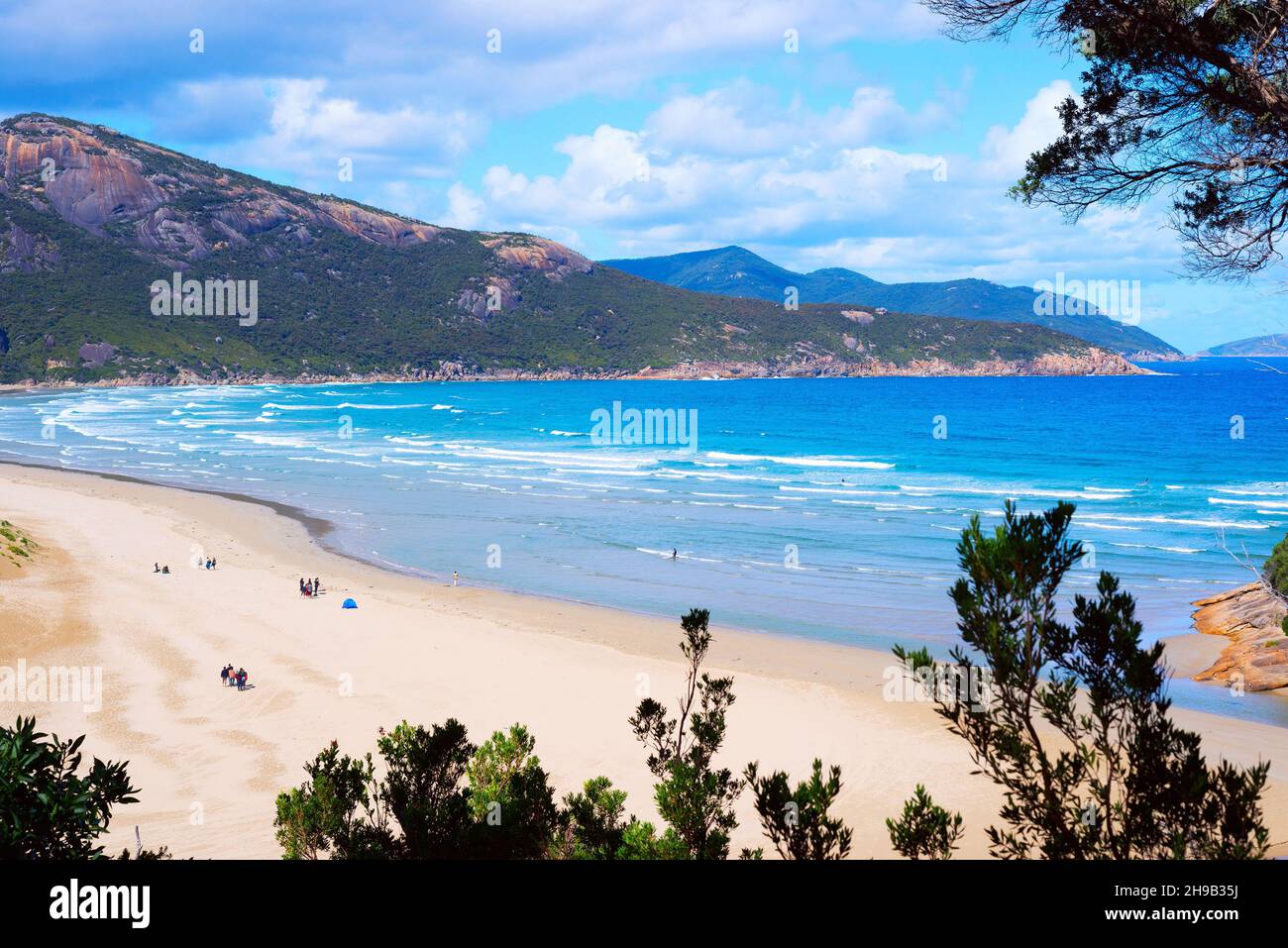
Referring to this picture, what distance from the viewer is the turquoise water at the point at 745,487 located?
1192 inches

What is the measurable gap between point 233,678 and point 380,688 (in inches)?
120

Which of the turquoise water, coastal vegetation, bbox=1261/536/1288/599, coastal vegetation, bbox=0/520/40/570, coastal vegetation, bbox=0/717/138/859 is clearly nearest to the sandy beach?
coastal vegetation, bbox=0/520/40/570

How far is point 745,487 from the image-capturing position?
52.5m

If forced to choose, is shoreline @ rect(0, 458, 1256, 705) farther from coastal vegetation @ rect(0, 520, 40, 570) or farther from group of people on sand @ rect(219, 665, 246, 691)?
group of people on sand @ rect(219, 665, 246, 691)

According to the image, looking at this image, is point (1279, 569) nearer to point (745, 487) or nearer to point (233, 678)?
point (233, 678)

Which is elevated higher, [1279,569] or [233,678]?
[1279,569]

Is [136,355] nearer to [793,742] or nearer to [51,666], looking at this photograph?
[51,666]

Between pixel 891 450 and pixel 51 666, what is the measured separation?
61.8 m

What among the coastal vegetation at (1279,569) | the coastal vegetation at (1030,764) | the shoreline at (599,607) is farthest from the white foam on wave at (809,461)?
the coastal vegetation at (1030,764)

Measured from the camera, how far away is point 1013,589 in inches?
188

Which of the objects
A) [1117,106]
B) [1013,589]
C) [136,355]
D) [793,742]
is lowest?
[793,742]

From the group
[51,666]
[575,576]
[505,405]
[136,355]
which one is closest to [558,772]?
[51,666]

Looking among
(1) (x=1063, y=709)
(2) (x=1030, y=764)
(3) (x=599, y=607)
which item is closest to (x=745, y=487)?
(3) (x=599, y=607)

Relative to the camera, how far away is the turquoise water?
99.3 feet
